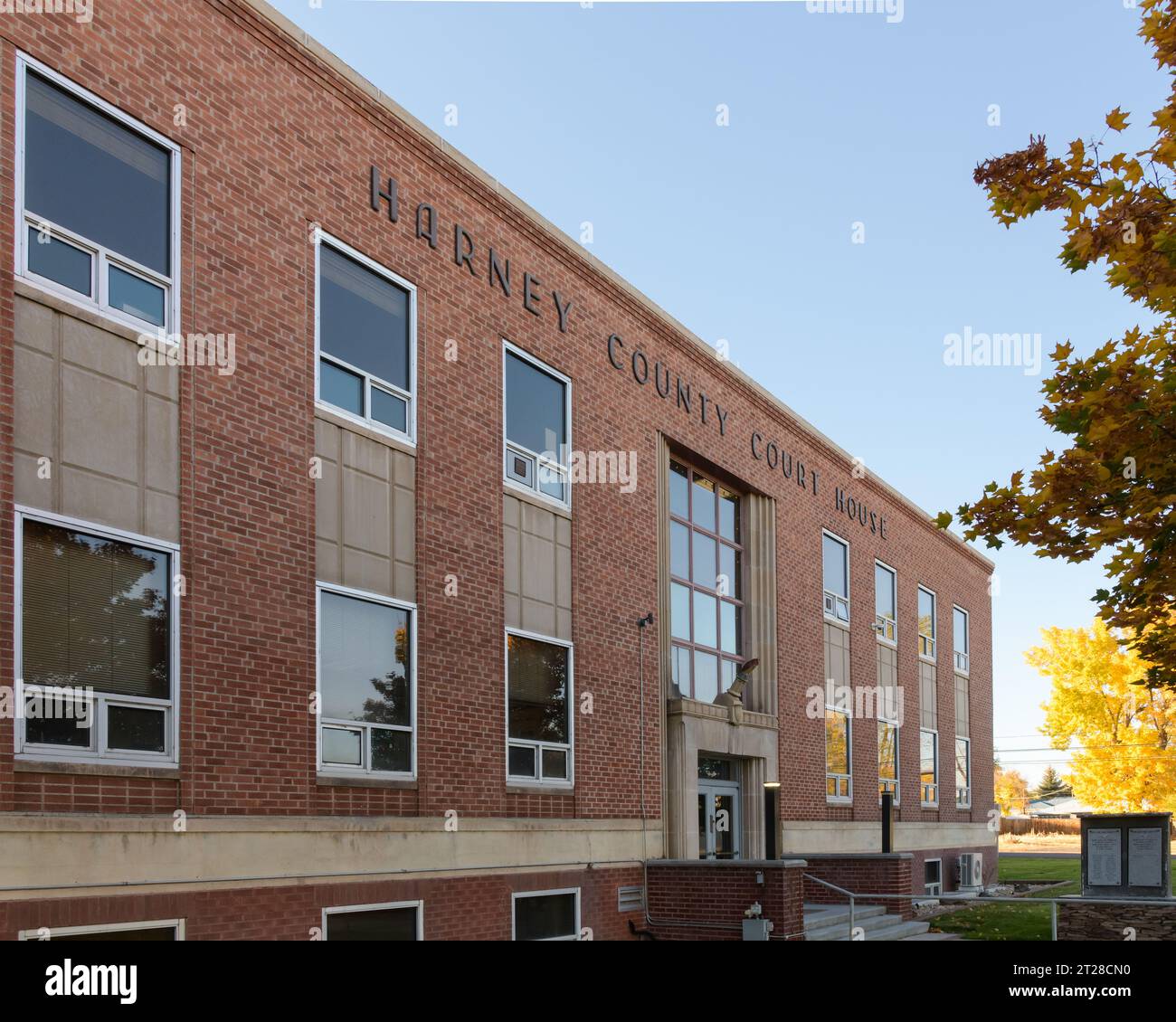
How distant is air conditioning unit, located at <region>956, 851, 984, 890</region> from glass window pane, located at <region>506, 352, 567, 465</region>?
21.6 meters

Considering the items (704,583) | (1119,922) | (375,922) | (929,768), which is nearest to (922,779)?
(929,768)

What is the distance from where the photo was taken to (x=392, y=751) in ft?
45.7

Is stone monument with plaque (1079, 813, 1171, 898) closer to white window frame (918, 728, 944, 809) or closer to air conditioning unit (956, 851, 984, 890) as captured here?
white window frame (918, 728, 944, 809)

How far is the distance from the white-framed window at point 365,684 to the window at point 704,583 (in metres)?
7.33

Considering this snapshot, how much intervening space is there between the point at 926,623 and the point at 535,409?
20.1 metres

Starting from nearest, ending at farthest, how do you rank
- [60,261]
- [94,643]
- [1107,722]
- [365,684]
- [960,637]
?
[94,643], [60,261], [365,684], [960,637], [1107,722]

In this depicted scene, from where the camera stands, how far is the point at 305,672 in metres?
12.7

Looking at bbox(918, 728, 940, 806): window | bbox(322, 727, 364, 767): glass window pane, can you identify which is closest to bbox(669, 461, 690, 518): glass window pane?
bbox(322, 727, 364, 767): glass window pane

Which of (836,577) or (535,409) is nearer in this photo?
(535,409)

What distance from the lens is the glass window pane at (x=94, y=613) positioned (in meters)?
10.1

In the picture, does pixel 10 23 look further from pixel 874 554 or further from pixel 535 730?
pixel 874 554

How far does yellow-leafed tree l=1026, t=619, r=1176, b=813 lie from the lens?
4234 centimetres

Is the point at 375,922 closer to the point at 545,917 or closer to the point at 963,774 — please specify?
the point at 545,917

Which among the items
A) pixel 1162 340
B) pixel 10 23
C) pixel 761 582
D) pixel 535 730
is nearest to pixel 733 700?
pixel 761 582
